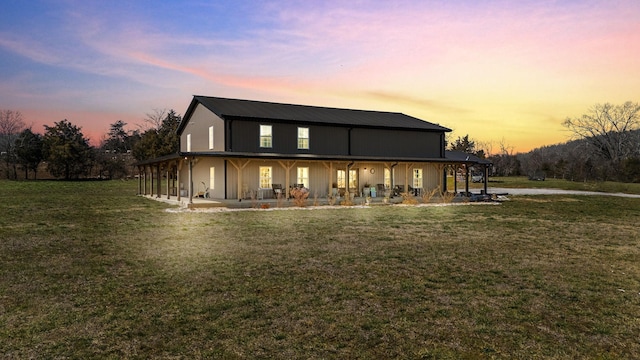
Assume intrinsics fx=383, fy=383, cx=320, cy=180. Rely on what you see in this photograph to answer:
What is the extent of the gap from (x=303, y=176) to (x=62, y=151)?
37755mm

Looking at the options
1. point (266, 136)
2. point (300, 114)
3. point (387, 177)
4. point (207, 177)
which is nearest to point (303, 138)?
point (300, 114)

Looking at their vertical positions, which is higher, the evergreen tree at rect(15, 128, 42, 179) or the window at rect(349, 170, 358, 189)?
the evergreen tree at rect(15, 128, 42, 179)

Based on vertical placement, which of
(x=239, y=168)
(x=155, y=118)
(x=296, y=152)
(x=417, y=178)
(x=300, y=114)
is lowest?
(x=417, y=178)

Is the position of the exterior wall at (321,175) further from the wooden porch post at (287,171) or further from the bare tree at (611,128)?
the bare tree at (611,128)

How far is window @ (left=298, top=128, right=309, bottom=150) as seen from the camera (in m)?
25.2

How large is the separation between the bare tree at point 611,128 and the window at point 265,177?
202 ft

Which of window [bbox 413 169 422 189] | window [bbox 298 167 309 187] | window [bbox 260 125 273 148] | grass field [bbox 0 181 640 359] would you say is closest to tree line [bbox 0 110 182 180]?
window [bbox 260 125 273 148]

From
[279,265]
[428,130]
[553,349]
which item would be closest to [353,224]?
[279,265]

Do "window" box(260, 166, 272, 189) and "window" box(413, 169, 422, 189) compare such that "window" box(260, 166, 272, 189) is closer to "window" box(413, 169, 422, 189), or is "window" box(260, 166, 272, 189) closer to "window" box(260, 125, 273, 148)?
"window" box(260, 125, 273, 148)

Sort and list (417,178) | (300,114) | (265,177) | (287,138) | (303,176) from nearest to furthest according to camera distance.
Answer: (265,177) → (303,176) → (287,138) → (300,114) → (417,178)

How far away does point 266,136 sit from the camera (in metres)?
24.1

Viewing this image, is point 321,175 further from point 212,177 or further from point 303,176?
point 212,177

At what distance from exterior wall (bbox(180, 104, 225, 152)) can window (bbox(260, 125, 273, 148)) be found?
2.39m

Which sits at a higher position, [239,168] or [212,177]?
[239,168]
